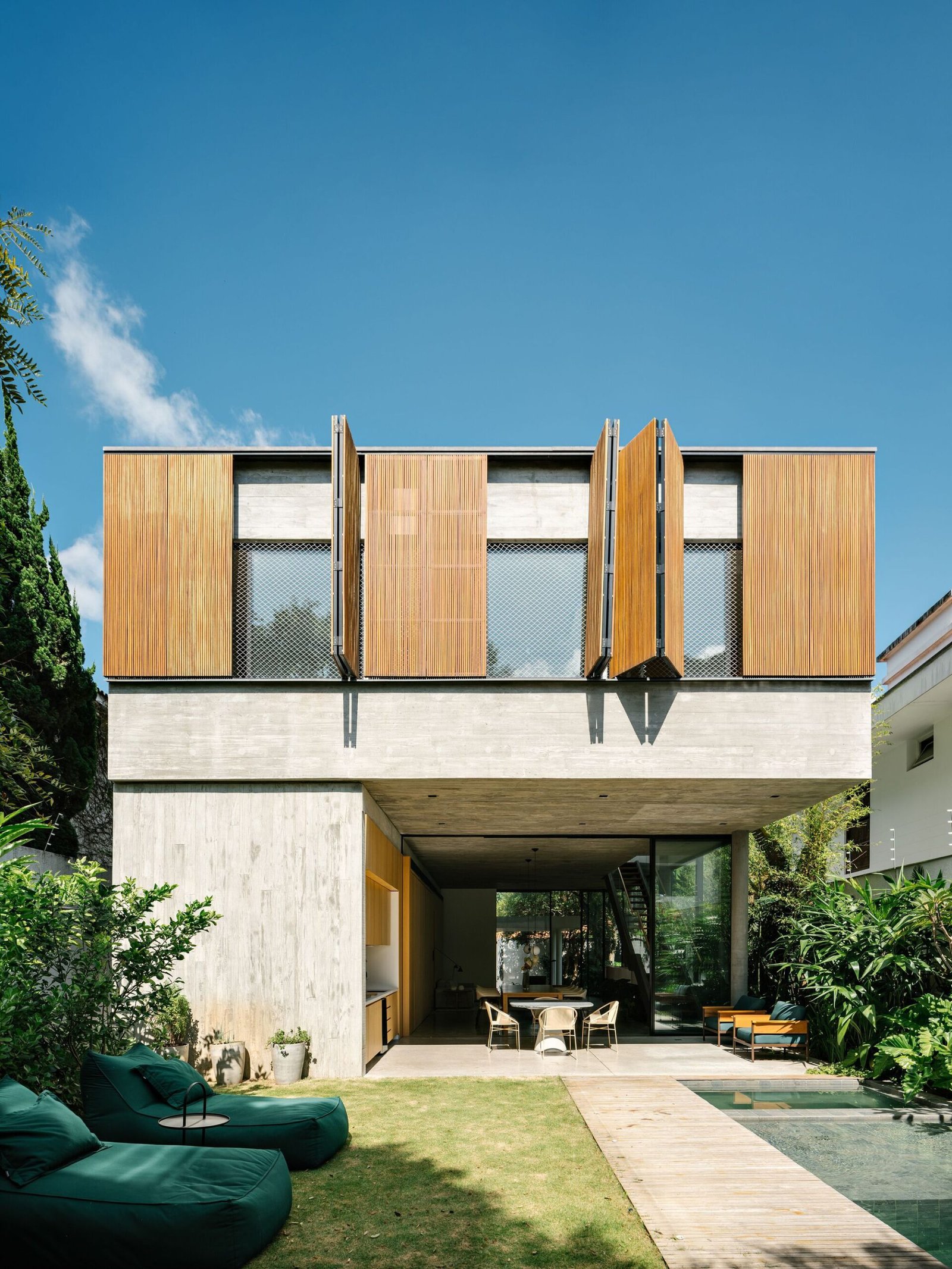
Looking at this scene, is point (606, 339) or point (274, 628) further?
point (606, 339)

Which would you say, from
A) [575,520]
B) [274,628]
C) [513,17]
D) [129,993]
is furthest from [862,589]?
[129,993]

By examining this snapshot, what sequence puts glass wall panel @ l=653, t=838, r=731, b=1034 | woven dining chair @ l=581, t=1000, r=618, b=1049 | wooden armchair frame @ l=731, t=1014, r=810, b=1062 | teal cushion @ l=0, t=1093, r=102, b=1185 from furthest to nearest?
glass wall panel @ l=653, t=838, r=731, b=1034
woven dining chair @ l=581, t=1000, r=618, b=1049
wooden armchair frame @ l=731, t=1014, r=810, b=1062
teal cushion @ l=0, t=1093, r=102, b=1185

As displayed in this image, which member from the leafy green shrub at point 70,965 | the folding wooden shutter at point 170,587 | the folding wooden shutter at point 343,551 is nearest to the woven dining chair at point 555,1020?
the leafy green shrub at point 70,965

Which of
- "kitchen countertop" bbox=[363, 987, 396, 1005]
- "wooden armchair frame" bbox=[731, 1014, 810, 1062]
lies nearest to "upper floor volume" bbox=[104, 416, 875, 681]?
"kitchen countertop" bbox=[363, 987, 396, 1005]

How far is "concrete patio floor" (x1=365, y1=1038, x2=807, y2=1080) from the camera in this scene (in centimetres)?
1086

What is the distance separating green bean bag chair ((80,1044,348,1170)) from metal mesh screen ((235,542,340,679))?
4.76 metres

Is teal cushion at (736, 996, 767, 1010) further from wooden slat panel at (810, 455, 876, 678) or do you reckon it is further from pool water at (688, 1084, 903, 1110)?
wooden slat panel at (810, 455, 876, 678)

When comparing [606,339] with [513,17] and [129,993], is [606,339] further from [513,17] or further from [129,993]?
[129,993]

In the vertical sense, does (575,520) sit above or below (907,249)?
below

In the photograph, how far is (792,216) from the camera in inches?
508

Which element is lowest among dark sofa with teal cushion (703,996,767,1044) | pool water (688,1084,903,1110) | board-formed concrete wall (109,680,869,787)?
dark sofa with teal cushion (703,996,767,1044)

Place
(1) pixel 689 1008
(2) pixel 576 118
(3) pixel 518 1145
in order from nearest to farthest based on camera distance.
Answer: (3) pixel 518 1145
(2) pixel 576 118
(1) pixel 689 1008

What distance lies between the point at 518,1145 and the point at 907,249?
13422 millimetres

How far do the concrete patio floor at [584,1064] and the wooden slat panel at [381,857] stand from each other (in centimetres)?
228
